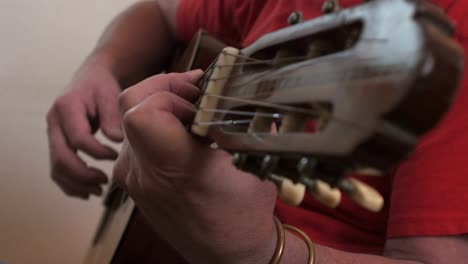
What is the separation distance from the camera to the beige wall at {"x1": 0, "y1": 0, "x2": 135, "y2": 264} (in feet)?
5.28

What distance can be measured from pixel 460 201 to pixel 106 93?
2.23ft

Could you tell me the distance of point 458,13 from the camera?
0.62 meters

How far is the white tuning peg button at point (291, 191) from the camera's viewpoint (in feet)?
1.11

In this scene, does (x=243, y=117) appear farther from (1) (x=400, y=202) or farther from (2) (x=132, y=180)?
(1) (x=400, y=202)

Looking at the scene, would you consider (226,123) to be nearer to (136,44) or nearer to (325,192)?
(325,192)

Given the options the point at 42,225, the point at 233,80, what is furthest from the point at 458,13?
the point at 42,225

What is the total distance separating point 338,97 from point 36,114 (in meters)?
1.53

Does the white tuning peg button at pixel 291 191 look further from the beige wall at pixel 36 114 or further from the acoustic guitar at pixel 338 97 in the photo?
the beige wall at pixel 36 114

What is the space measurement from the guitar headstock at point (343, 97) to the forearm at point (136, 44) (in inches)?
29.8

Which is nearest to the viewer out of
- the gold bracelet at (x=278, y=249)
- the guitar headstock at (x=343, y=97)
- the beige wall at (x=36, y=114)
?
the guitar headstock at (x=343, y=97)

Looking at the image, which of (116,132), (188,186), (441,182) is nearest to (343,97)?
(188,186)

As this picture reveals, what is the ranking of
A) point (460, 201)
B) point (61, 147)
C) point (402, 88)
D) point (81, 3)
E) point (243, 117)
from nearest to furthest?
point (402, 88) < point (243, 117) < point (460, 201) < point (61, 147) < point (81, 3)

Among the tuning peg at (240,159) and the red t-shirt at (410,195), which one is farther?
the red t-shirt at (410,195)

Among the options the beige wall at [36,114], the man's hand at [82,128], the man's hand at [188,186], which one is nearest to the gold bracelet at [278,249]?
the man's hand at [188,186]
